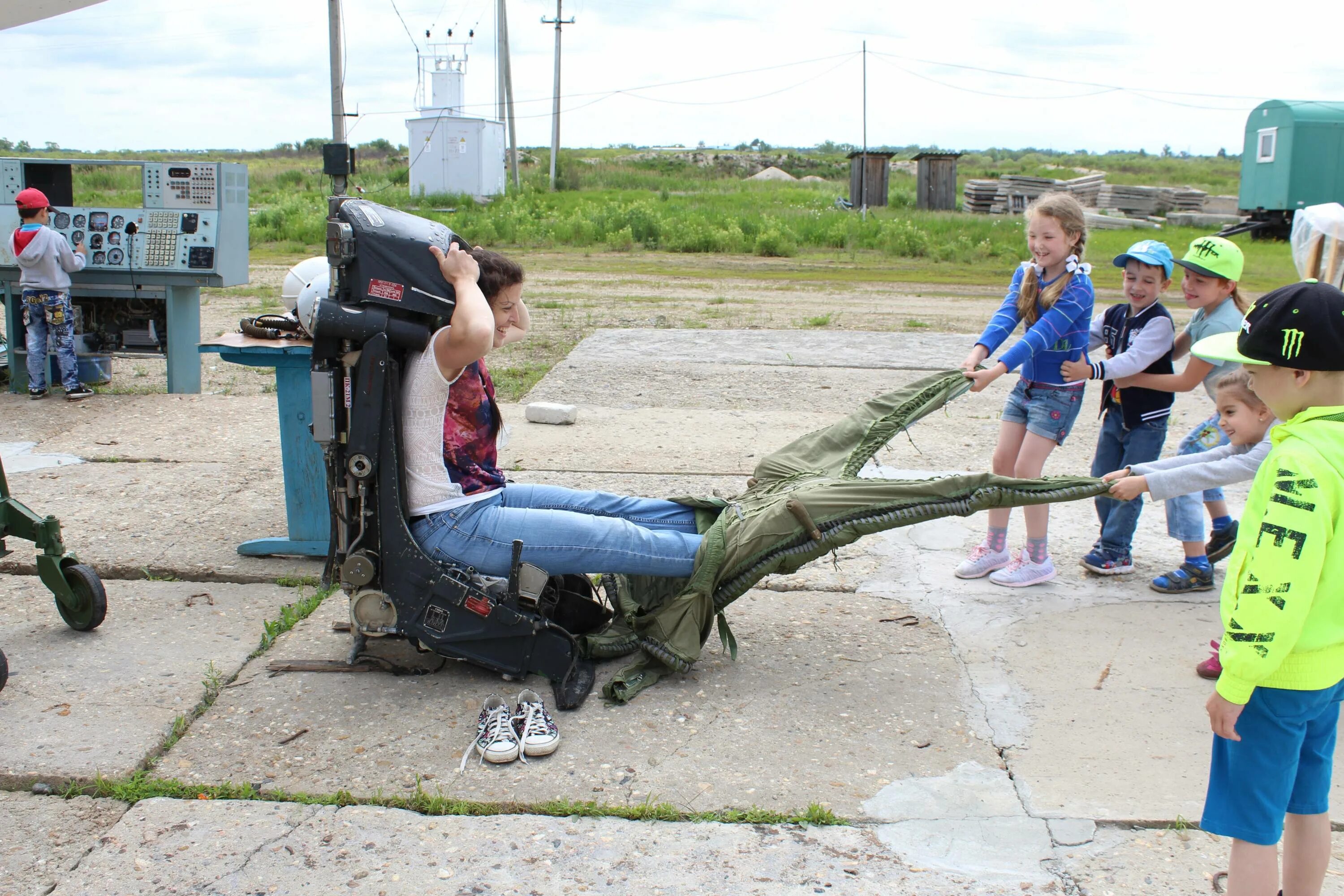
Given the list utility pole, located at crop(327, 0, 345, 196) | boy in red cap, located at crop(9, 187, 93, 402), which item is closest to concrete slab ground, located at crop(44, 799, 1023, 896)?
boy in red cap, located at crop(9, 187, 93, 402)

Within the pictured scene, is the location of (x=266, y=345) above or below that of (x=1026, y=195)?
below

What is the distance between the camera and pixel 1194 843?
2.92 meters

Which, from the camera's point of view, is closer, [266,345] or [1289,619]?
[1289,619]

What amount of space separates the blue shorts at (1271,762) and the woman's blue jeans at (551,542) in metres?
1.80

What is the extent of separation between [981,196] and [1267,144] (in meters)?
9.34

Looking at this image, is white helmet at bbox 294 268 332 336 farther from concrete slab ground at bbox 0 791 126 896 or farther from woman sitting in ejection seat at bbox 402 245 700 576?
concrete slab ground at bbox 0 791 126 896

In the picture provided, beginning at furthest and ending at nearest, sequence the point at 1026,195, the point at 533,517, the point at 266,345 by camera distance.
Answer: the point at 1026,195 < the point at 266,345 < the point at 533,517

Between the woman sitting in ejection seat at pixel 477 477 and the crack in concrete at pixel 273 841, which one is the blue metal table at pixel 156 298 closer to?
the woman sitting in ejection seat at pixel 477 477

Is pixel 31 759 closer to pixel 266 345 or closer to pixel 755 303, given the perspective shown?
pixel 266 345

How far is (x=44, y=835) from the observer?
2924mm

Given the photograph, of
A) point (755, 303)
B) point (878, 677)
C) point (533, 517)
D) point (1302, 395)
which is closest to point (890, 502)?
point (878, 677)

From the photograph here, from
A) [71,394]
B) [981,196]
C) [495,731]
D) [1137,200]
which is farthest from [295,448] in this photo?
[981,196]

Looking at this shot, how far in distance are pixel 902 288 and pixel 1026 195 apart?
54.2 feet

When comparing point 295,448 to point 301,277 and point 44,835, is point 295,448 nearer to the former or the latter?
point 301,277
